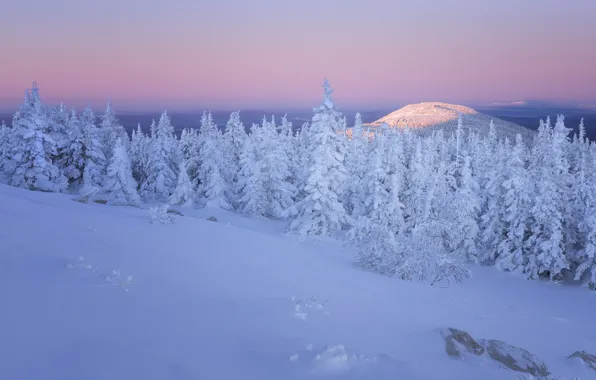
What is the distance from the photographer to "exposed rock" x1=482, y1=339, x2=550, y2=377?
5.73 meters

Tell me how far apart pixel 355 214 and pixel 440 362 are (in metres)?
30.8

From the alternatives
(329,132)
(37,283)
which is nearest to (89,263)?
(37,283)

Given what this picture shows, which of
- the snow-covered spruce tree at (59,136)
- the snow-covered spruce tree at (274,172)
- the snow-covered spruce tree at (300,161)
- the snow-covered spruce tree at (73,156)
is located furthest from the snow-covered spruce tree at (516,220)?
the snow-covered spruce tree at (59,136)

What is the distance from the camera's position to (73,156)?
35906mm

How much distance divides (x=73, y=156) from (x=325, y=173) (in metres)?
25.6

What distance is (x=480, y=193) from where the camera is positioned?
128 feet

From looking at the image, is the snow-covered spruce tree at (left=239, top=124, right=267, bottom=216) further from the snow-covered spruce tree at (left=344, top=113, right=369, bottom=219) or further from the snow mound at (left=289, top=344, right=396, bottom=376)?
the snow mound at (left=289, top=344, right=396, bottom=376)

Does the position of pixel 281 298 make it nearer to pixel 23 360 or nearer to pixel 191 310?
pixel 191 310

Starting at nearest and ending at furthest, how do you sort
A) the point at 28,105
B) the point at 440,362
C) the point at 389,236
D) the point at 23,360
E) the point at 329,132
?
the point at 23,360
the point at 440,362
the point at 389,236
the point at 329,132
the point at 28,105

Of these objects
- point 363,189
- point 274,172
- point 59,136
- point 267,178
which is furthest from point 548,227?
point 59,136

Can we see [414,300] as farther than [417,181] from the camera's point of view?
No

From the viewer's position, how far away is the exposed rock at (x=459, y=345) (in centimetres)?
589

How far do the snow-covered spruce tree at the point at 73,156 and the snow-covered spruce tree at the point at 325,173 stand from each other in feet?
76.9

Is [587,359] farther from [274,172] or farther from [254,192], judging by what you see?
[274,172]
